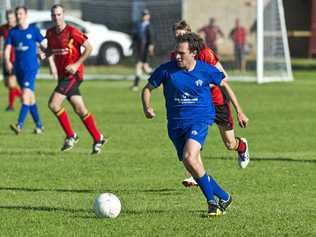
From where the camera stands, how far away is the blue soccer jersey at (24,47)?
59.0 feet

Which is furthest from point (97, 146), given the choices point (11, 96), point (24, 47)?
point (11, 96)

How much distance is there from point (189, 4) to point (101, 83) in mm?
12705

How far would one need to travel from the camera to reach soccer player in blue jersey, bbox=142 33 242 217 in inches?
365

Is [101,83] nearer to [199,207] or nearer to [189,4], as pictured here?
[189,4]

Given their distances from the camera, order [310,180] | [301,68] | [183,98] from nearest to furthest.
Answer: [183,98], [310,180], [301,68]

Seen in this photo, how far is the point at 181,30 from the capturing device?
10.5 m

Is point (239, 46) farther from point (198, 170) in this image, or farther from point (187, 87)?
point (198, 170)

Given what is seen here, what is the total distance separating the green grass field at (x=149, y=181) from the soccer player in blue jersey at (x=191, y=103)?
1.01 feet

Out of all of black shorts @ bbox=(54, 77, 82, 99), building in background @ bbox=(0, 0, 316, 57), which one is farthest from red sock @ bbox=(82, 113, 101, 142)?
building in background @ bbox=(0, 0, 316, 57)

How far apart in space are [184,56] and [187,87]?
338mm

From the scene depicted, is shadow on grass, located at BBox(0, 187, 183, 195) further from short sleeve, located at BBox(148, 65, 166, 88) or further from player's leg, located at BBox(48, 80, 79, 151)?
player's leg, located at BBox(48, 80, 79, 151)

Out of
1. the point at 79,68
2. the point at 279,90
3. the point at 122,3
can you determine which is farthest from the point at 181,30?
the point at 122,3

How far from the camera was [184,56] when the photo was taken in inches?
364

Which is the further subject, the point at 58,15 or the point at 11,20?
the point at 11,20
